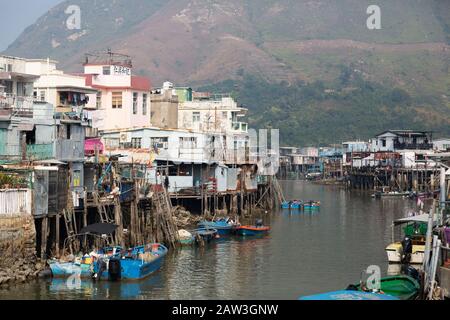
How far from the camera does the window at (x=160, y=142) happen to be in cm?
6075

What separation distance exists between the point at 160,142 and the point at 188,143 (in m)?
2.11

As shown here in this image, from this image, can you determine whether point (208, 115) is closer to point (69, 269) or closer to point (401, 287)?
point (69, 269)

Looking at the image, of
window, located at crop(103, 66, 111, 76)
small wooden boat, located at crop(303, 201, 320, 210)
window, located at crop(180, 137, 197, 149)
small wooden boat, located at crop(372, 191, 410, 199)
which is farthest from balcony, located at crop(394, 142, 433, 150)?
window, located at crop(103, 66, 111, 76)

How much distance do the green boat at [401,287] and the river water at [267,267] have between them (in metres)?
3.60

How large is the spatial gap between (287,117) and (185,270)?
151996 mm

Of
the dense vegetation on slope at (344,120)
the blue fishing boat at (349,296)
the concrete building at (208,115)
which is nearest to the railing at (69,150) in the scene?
the blue fishing boat at (349,296)

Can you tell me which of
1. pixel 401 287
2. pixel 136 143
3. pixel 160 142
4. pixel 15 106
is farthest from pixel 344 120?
pixel 401 287

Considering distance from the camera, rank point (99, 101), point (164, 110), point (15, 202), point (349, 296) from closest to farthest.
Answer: point (349, 296) < point (15, 202) < point (99, 101) < point (164, 110)

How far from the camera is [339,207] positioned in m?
78.1

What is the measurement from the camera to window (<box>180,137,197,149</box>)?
2418 inches

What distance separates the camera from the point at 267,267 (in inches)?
1634

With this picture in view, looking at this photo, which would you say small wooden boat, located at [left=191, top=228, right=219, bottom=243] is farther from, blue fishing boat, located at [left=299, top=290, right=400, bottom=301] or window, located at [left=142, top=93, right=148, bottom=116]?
blue fishing boat, located at [left=299, top=290, right=400, bottom=301]

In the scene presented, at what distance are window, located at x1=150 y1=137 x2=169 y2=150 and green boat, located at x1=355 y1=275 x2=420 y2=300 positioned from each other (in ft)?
101
